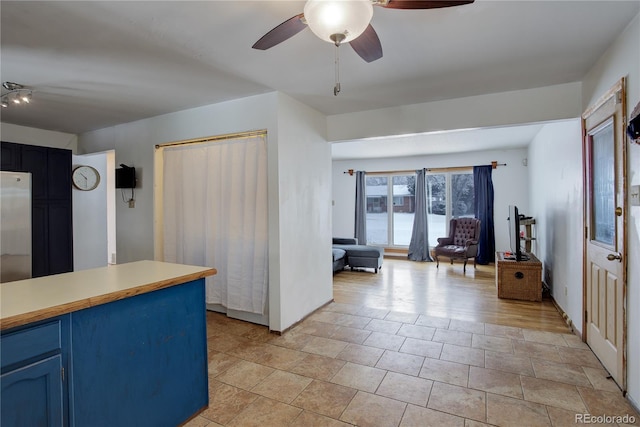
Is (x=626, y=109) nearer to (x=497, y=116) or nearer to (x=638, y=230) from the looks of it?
(x=638, y=230)

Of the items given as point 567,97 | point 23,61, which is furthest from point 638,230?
point 23,61

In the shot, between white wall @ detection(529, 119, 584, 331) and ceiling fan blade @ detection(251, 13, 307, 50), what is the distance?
113 inches

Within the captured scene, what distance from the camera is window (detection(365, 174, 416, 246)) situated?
789 cm

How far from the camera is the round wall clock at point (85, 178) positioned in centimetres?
478

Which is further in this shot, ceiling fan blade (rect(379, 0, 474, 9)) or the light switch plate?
the light switch plate

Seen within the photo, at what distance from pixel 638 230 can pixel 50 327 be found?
3.15 m

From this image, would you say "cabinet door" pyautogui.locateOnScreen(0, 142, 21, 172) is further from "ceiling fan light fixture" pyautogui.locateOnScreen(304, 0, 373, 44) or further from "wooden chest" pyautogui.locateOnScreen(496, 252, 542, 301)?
"wooden chest" pyautogui.locateOnScreen(496, 252, 542, 301)

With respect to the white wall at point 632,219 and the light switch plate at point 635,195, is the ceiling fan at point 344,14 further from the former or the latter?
the light switch plate at point 635,195

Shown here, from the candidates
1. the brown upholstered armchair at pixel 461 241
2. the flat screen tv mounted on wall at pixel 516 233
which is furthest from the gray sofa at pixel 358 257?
the flat screen tv mounted on wall at pixel 516 233

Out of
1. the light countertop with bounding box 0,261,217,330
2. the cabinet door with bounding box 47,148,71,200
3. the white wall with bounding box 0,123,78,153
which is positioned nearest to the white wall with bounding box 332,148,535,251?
the white wall with bounding box 0,123,78,153

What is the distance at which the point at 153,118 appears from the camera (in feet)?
13.4

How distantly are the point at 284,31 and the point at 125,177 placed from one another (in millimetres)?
3414

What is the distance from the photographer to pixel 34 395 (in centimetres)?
131

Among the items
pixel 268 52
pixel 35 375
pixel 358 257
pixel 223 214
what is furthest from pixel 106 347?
pixel 358 257
